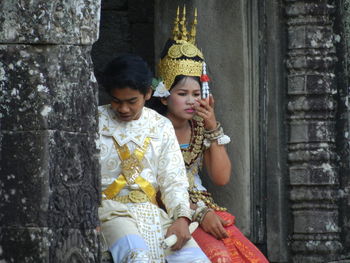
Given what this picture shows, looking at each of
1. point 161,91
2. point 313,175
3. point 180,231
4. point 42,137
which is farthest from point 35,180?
point 313,175

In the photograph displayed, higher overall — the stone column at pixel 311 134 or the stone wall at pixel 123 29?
the stone wall at pixel 123 29

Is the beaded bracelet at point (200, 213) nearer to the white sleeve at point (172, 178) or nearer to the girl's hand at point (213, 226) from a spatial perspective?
the girl's hand at point (213, 226)

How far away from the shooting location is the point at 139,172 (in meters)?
5.41

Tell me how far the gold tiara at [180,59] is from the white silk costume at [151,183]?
43 centimetres

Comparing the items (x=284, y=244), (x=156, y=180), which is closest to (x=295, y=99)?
(x=284, y=244)

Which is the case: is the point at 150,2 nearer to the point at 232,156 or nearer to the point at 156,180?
the point at 232,156

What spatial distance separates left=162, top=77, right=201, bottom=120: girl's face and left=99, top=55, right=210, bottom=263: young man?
35cm

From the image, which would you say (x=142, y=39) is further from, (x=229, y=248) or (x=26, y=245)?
(x=26, y=245)

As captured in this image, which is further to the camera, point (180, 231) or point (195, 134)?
point (195, 134)

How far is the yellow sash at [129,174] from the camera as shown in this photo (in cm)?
538

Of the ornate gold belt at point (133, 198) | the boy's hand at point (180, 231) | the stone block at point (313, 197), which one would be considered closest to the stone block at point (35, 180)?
the boy's hand at point (180, 231)

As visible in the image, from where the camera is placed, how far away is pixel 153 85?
5.93 metres

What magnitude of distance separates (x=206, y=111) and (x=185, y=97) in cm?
16

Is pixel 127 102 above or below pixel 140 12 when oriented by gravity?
below
